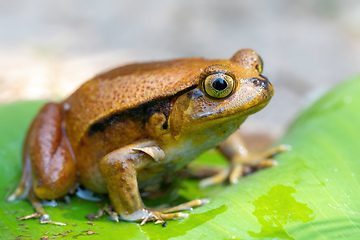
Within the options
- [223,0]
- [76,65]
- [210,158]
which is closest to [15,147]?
[210,158]

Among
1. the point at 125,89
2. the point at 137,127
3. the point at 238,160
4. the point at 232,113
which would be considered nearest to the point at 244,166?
the point at 238,160

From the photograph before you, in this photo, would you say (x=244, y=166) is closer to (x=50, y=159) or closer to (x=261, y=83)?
(x=261, y=83)

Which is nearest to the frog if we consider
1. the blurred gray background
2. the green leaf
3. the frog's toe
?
the frog's toe

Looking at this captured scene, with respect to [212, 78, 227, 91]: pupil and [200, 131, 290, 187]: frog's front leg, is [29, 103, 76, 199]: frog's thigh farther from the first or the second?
[212, 78, 227, 91]: pupil

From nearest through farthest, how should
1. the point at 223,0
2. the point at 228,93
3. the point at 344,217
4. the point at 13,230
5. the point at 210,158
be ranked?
the point at 344,217 < the point at 13,230 < the point at 228,93 < the point at 210,158 < the point at 223,0

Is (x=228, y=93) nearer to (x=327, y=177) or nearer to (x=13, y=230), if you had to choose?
(x=327, y=177)

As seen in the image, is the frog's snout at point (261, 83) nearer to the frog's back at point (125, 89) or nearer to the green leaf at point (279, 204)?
the frog's back at point (125, 89)

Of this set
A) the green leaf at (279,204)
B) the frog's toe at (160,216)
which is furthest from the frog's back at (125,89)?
the frog's toe at (160,216)
